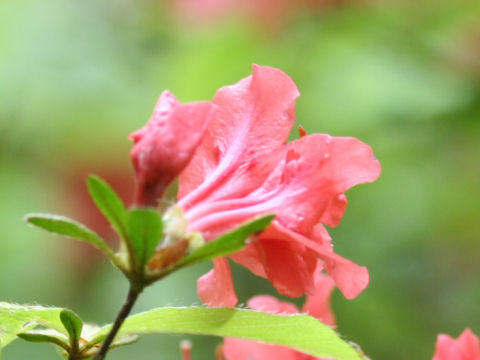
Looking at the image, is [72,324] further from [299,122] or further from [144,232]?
[299,122]

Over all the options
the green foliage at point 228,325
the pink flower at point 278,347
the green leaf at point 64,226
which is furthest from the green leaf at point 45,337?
the pink flower at point 278,347

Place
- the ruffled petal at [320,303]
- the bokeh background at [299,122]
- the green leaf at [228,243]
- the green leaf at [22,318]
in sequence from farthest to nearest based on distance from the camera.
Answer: the bokeh background at [299,122] → the ruffled petal at [320,303] → the green leaf at [22,318] → the green leaf at [228,243]

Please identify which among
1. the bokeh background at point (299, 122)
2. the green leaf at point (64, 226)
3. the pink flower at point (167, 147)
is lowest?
the bokeh background at point (299, 122)

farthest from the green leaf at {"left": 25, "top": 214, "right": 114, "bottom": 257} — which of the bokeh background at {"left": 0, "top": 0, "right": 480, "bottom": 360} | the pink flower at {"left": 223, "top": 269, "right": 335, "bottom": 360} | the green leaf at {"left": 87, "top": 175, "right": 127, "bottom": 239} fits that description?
the bokeh background at {"left": 0, "top": 0, "right": 480, "bottom": 360}

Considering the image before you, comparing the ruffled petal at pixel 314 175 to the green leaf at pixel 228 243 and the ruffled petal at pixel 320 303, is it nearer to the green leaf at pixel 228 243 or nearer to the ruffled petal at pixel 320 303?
the green leaf at pixel 228 243

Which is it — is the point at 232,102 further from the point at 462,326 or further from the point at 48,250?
the point at 48,250

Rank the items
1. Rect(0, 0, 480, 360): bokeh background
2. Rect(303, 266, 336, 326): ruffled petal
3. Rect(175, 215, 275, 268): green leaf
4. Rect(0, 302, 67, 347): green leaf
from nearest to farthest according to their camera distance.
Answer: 1. Rect(175, 215, 275, 268): green leaf
2. Rect(0, 302, 67, 347): green leaf
3. Rect(303, 266, 336, 326): ruffled petal
4. Rect(0, 0, 480, 360): bokeh background

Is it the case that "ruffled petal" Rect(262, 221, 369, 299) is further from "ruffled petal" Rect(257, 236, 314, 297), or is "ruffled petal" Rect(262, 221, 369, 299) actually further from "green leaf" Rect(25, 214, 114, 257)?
"green leaf" Rect(25, 214, 114, 257)

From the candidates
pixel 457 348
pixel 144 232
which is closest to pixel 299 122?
pixel 457 348
